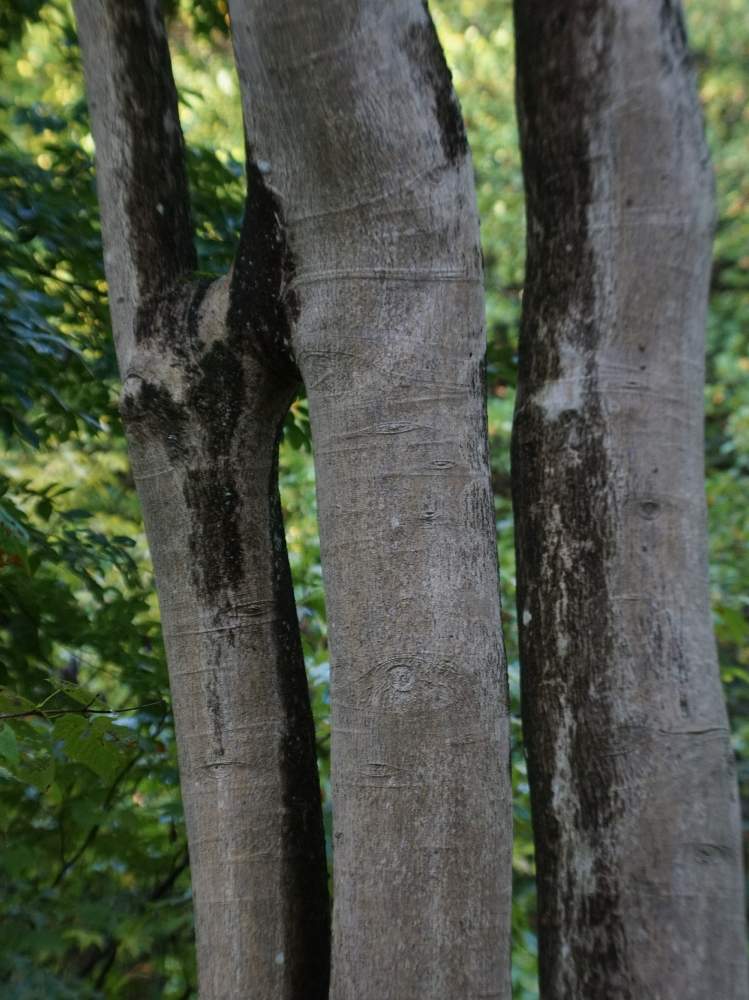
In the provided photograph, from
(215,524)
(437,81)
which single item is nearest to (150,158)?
(437,81)

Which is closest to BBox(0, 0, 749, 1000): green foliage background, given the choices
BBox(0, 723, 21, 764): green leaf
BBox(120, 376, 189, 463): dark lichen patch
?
BBox(0, 723, 21, 764): green leaf

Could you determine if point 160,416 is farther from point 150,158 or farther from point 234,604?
point 150,158

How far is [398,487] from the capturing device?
168cm

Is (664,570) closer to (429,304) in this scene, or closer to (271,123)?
(429,304)

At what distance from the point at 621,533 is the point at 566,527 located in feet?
0.31

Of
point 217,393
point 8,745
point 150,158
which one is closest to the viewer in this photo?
point 8,745

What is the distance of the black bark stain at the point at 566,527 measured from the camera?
168 centimetres

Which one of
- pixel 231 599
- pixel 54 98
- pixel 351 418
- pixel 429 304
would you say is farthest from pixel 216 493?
pixel 54 98

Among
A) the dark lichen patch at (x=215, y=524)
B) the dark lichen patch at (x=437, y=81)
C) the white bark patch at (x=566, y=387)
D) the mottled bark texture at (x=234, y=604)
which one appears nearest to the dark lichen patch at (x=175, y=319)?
the mottled bark texture at (x=234, y=604)

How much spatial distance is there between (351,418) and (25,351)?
4.80 ft

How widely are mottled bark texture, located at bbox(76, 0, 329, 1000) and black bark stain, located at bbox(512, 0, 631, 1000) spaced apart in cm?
48

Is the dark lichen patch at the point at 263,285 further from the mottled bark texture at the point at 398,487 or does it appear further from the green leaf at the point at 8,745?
the green leaf at the point at 8,745

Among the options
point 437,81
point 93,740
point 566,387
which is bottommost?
point 93,740

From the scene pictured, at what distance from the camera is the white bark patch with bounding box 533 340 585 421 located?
1759mm
